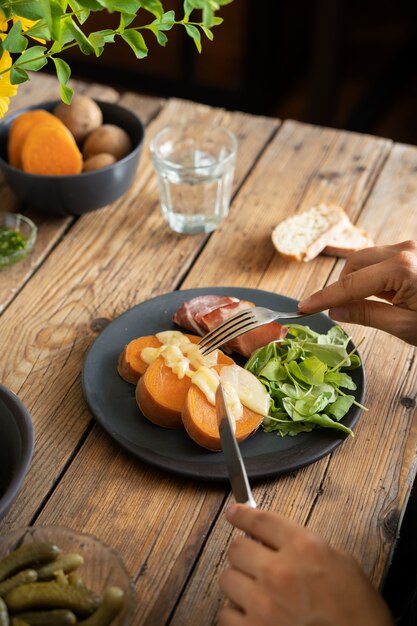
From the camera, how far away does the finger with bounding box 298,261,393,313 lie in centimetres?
140

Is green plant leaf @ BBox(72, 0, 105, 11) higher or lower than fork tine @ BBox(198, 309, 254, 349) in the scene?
higher

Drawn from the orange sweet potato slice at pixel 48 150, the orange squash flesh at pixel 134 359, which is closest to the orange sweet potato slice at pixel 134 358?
the orange squash flesh at pixel 134 359

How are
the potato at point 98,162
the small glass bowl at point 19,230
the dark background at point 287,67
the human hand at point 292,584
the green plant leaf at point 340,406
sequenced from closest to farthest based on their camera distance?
1. the human hand at point 292,584
2. the green plant leaf at point 340,406
3. the small glass bowl at point 19,230
4. the potato at point 98,162
5. the dark background at point 287,67

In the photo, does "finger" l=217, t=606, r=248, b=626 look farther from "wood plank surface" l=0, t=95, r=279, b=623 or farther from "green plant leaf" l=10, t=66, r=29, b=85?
"green plant leaf" l=10, t=66, r=29, b=85

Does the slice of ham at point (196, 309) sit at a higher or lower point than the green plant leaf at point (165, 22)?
lower

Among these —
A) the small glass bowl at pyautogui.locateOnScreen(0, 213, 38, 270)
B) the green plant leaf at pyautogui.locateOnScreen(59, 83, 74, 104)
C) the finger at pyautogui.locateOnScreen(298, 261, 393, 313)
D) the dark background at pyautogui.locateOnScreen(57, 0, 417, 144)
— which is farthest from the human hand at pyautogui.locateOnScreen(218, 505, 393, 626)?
the dark background at pyautogui.locateOnScreen(57, 0, 417, 144)

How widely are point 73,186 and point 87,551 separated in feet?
3.11

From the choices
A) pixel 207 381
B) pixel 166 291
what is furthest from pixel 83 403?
pixel 166 291

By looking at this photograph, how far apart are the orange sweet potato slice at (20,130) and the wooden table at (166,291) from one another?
12cm

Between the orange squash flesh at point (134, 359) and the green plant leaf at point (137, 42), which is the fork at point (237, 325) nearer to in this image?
the orange squash flesh at point (134, 359)

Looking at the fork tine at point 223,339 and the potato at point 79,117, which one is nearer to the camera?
the fork tine at point 223,339

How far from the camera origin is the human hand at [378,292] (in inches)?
54.7

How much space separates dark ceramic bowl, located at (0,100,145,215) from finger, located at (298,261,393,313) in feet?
2.02

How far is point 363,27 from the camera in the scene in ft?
14.0
